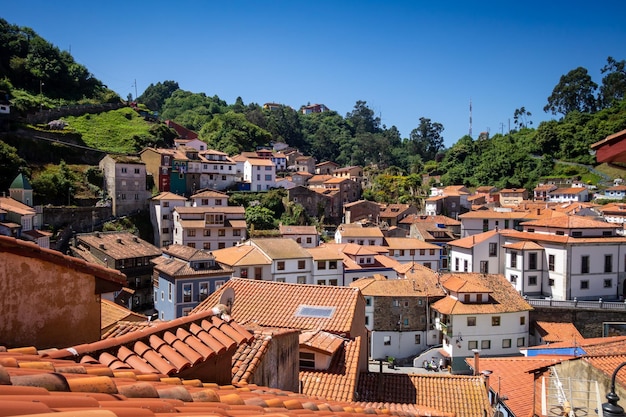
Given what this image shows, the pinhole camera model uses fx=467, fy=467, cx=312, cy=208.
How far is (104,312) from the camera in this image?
15688 millimetres

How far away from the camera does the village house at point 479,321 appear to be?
30.0 m

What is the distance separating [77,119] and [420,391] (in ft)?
223

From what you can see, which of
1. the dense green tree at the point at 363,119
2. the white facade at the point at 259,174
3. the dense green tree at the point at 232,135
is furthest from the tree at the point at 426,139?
the white facade at the point at 259,174

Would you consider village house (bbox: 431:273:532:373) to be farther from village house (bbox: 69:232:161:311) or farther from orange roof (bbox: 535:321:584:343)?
village house (bbox: 69:232:161:311)

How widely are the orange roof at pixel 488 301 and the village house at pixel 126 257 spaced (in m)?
22.0

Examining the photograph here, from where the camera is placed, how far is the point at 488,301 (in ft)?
103

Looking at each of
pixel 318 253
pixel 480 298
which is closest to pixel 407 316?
pixel 480 298

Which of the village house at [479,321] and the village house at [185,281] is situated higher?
the village house at [185,281]

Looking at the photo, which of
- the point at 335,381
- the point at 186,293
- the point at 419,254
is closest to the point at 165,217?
the point at 186,293

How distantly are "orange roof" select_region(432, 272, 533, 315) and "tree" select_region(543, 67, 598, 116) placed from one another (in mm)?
83793

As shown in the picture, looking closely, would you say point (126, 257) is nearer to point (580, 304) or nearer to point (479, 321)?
point (479, 321)

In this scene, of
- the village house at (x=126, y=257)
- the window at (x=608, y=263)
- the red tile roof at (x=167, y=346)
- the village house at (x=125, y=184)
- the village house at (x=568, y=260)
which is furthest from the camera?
the village house at (x=125, y=184)

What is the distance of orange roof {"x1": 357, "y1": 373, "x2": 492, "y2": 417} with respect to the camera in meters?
14.2

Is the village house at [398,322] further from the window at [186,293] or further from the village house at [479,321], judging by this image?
the window at [186,293]
